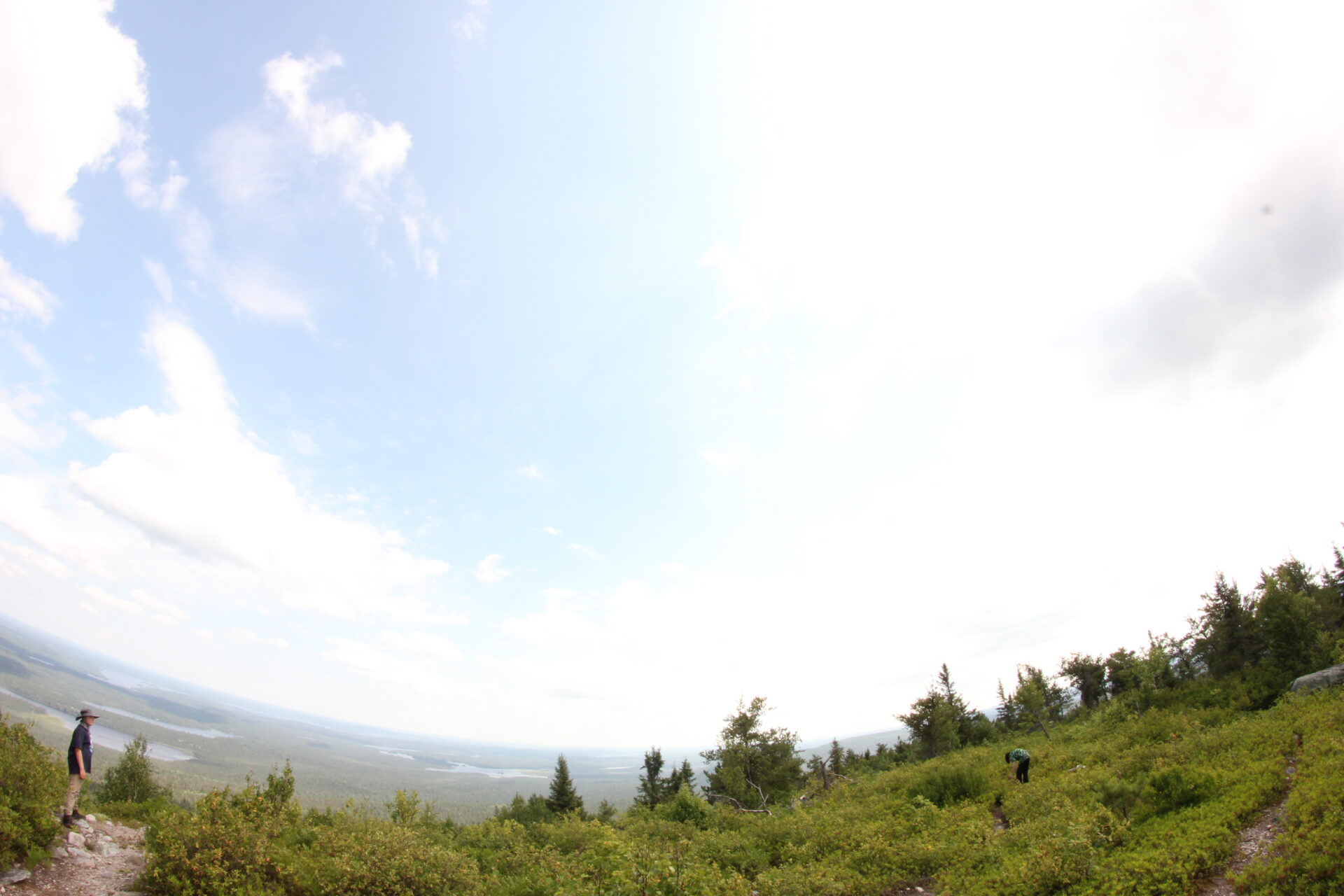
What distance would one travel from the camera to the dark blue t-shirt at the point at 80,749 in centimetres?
1196

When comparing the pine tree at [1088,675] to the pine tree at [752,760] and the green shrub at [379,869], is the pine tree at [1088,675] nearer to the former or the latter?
the pine tree at [752,760]

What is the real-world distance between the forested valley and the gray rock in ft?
3.03

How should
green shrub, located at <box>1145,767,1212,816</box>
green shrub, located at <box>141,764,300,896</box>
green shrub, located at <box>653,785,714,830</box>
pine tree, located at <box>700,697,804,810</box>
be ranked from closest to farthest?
1. green shrub, located at <box>141,764,300,896</box>
2. green shrub, located at <box>1145,767,1212,816</box>
3. green shrub, located at <box>653,785,714,830</box>
4. pine tree, located at <box>700,697,804,810</box>

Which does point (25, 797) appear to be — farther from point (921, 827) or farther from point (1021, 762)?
point (1021, 762)

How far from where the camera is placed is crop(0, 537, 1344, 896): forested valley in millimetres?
9781

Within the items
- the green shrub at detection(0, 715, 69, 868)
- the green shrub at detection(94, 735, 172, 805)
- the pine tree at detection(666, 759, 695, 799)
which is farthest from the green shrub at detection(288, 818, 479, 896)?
the pine tree at detection(666, 759, 695, 799)

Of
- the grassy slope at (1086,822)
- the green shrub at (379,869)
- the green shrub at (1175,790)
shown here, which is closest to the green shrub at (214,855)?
the green shrub at (379,869)

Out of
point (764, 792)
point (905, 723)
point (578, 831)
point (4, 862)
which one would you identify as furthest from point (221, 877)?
point (905, 723)

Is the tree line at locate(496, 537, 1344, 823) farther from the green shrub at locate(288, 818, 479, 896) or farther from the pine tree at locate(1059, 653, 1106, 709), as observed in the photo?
the green shrub at locate(288, 818, 479, 896)

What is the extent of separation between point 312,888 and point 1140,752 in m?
23.6

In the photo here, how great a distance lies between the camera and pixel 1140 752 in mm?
17000

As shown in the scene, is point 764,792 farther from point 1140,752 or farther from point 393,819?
point 393,819

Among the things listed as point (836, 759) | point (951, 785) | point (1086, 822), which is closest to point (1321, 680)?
point (951, 785)

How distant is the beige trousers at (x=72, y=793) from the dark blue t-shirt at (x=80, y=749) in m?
0.14
